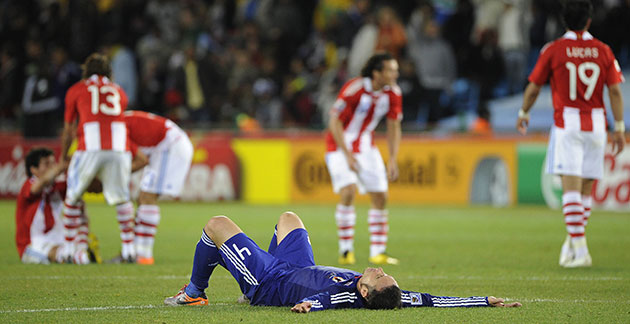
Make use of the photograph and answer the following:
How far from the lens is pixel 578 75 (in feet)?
32.2

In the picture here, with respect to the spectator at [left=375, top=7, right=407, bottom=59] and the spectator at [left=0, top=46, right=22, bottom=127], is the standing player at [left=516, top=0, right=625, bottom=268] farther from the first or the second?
the spectator at [left=0, top=46, right=22, bottom=127]

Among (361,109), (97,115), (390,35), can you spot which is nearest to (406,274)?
(361,109)

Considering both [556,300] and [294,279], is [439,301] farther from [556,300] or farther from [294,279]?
[556,300]

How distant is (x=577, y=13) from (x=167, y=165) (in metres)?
4.62

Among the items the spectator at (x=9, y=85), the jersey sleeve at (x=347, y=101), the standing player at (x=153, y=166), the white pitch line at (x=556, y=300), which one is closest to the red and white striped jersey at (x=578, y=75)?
the jersey sleeve at (x=347, y=101)

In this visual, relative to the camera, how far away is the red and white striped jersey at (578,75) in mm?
9820

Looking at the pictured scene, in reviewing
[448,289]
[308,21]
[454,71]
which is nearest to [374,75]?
[448,289]

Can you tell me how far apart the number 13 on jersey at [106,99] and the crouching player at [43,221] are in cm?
73

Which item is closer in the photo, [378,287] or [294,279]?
[378,287]

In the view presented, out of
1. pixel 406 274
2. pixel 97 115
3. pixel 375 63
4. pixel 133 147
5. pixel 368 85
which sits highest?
pixel 375 63

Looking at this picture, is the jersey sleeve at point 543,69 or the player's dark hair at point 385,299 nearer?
the player's dark hair at point 385,299

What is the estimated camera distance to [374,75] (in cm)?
1085

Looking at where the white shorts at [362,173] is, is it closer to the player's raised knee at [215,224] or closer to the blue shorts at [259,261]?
the blue shorts at [259,261]

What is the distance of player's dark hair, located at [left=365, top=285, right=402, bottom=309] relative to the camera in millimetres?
6496
